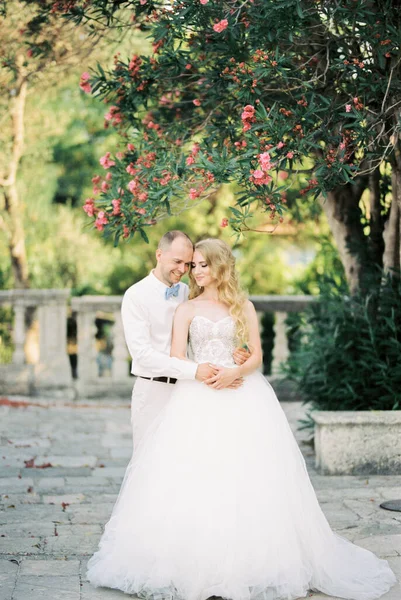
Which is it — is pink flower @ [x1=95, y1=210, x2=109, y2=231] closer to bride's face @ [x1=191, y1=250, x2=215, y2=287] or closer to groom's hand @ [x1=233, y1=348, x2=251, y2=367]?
bride's face @ [x1=191, y1=250, x2=215, y2=287]

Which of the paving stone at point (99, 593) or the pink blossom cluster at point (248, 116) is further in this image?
the pink blossom cluster at point (248, 116)

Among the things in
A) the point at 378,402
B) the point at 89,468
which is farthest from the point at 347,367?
the point at 89,468

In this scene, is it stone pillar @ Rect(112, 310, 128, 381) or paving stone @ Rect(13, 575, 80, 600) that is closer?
paving stone @ Rect(13, 575, 80, 600)

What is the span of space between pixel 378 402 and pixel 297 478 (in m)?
2.95

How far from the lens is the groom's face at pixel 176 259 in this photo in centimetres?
482

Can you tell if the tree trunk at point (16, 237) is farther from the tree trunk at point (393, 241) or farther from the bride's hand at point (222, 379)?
the bride's hand at point (222, 379)

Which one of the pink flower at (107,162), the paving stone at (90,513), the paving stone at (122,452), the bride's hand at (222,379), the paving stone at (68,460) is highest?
the pink flower at (107,162)

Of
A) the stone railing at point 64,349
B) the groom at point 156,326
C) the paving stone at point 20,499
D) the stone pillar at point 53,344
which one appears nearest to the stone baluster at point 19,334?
the stone railing at point 64,349

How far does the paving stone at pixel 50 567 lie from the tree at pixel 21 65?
4.10 metres

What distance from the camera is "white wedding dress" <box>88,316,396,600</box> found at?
4168mm

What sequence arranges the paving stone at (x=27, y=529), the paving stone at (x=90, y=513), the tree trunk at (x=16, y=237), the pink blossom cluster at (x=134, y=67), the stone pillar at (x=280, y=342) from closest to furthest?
1. the paving stone at (x=27, y=529)
2. the paving stone at (x=90, y=513)
3. the pink blossom cluster at (x=134, y=67)
4. the stone pillar at (x=280, y=342)
5. the tree trunk at (x=16, y=237)

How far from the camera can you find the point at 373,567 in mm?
4523

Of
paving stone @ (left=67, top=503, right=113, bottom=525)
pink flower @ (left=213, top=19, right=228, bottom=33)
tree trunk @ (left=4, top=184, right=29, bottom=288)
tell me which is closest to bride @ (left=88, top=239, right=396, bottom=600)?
paving stone @ (left=67, top=503, right=113, bottom=525)

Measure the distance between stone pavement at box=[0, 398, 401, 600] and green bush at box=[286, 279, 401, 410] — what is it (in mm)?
632
